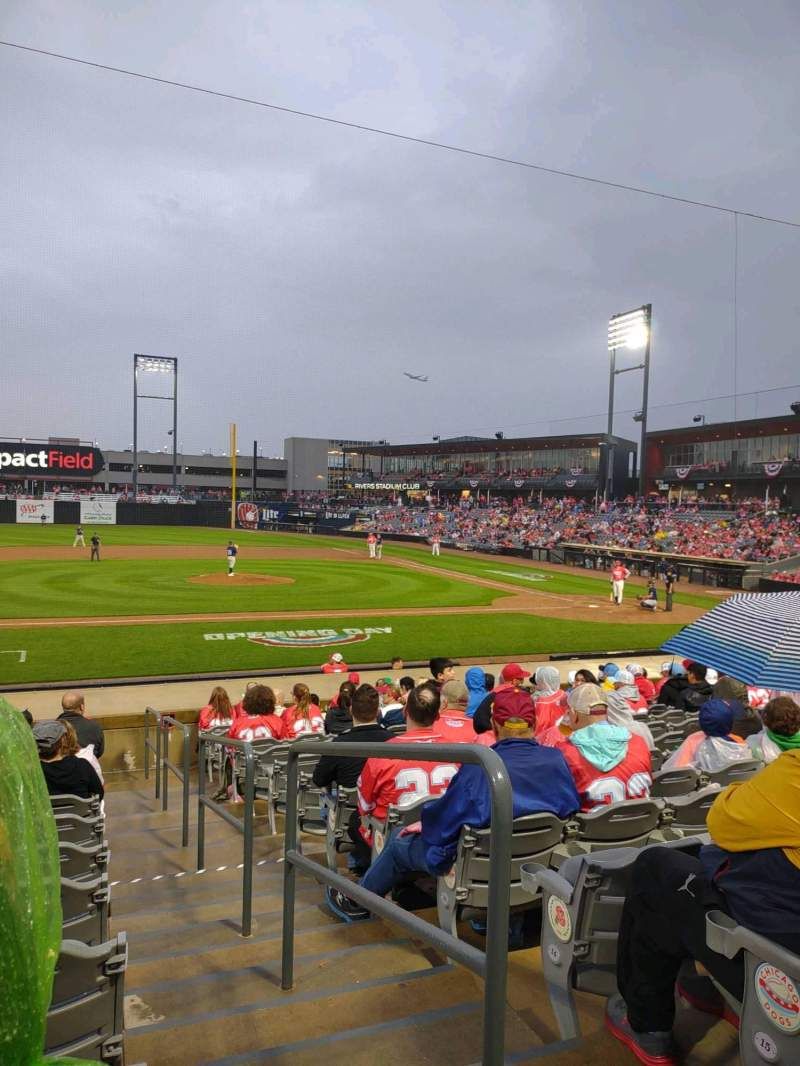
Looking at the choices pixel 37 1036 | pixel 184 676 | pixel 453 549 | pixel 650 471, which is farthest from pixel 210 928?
pixel 650 471

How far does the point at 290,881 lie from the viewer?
4105 millimetres

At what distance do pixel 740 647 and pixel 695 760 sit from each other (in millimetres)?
1833

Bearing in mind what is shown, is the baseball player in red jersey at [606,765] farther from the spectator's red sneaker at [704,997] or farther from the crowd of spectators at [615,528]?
the crowd of spectators at [615,528]

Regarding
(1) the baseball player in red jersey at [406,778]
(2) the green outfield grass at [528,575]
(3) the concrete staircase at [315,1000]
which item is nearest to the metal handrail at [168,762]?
(3) the concrete staircase at [315,1000]

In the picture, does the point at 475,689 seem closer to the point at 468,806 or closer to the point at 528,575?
the point at 468,806

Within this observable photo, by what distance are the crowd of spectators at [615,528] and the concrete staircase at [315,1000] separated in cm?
3857

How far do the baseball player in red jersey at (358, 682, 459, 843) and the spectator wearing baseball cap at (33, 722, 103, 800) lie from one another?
2.11 meters

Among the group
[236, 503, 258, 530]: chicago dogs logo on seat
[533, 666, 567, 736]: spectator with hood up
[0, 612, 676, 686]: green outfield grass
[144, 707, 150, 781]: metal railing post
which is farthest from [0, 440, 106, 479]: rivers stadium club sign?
[533, 666, 567, 736]: spectator with hood up

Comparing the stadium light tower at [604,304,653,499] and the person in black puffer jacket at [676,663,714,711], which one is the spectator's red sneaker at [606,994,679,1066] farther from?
the stadium light tower at [604,304,653,499]

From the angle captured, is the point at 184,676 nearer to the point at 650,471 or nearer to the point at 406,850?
the point at 406,850

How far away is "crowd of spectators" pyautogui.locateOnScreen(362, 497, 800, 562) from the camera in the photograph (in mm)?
44406

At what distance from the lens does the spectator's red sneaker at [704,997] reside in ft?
10.6

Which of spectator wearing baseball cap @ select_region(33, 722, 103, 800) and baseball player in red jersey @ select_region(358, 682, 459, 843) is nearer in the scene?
baseball player in red jersey @ select_region(358, 682, 459, 843)

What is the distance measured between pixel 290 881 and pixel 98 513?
6838cm
